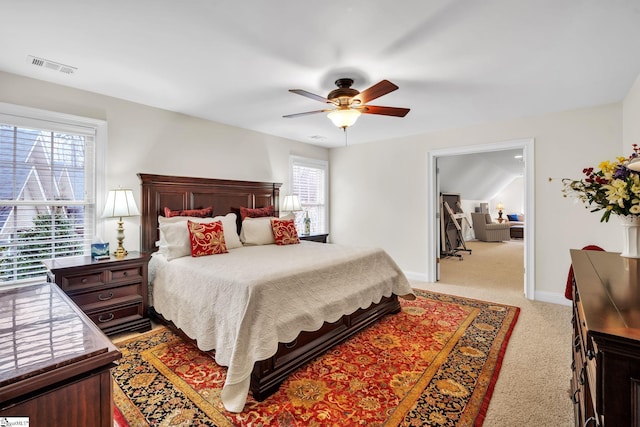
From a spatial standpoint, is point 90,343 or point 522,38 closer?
point 90,343

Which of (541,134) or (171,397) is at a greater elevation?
(541,134)

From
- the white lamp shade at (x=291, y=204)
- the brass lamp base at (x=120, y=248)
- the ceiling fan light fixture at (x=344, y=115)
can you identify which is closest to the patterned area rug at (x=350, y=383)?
the brass lamp base at (x=120, y=248)

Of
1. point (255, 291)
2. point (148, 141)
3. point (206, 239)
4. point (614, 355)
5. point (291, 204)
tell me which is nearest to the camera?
point (614, 355)

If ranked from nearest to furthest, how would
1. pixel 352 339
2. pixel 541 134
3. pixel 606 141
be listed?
pixel 352 339 < pixel 606 141 < pixel 541 134

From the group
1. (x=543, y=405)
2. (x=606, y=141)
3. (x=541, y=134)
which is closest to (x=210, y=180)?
(x=543, y=405)

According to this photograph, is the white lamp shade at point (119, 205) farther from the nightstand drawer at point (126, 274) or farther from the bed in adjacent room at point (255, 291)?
the nightstand drawer at point (126, 274)

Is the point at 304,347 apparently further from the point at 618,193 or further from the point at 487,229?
the point at 487,229

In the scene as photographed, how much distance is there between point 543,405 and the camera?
Result: 73.6 inches

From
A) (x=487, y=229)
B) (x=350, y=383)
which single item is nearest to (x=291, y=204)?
(x=350, y=383)

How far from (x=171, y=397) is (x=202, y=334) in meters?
0.44

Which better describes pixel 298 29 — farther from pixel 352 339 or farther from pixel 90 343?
pixel 352 339

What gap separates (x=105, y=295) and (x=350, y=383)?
233 centimetres

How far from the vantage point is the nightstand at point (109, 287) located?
8.38ft

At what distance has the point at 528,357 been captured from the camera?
8.04 feet
